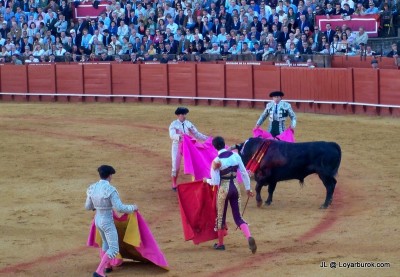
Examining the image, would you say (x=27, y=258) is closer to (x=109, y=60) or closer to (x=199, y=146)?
(x=199, y=146)

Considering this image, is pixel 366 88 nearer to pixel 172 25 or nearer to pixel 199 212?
pixel 172 25

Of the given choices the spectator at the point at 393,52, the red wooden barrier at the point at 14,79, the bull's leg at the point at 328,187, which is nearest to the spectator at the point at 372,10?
the spectator at the point at 393,52

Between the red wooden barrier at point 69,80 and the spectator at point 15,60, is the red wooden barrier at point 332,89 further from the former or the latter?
the spectator at point 15,60

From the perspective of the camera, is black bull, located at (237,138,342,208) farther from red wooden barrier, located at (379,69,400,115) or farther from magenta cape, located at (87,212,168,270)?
red wooden barrier, located at (379,69,400,115)

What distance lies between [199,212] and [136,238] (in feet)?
4.65

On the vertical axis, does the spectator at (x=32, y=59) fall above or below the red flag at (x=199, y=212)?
above

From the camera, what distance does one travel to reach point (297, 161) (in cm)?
1459

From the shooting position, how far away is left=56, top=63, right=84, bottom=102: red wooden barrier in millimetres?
30734

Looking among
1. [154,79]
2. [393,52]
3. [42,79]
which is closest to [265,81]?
[393,52]

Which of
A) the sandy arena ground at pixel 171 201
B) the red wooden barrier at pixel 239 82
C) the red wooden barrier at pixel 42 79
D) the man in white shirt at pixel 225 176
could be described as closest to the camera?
the sandy arena ground at pixel 171 201

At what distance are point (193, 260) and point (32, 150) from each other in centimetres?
983

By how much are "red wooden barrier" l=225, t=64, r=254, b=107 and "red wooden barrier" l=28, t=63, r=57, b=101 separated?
581 centimetres

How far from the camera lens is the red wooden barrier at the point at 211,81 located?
28.0m

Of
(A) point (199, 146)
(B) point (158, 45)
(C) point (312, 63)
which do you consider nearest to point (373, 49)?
(C) point (312, 63)
